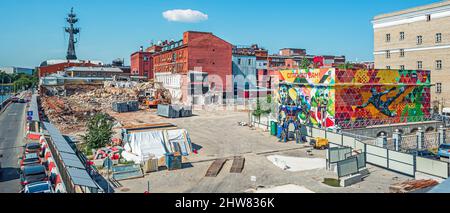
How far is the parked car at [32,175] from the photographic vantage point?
53.9 feet

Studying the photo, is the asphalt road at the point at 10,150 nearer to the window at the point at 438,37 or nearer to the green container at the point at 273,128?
the green container at the point at 273,128

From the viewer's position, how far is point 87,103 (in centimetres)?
5828

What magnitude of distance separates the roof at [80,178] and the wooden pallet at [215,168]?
6.80 metres

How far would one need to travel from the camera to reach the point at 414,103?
33.9 m

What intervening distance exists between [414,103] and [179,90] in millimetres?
38792

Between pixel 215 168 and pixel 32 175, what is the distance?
374 inches

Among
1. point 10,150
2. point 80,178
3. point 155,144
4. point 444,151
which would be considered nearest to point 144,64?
point 10,150

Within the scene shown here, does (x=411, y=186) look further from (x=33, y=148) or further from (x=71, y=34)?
(x=71, y=34)

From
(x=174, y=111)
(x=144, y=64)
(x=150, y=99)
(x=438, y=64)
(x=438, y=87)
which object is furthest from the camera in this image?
(x=144, y=64)

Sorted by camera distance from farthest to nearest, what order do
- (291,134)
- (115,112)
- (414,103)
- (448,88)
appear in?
1. (115,112)
2. (448,88)
3. (414,103)
4. (291,134)

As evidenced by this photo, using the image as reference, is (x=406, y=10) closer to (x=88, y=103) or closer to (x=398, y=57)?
(x=398, y=57)

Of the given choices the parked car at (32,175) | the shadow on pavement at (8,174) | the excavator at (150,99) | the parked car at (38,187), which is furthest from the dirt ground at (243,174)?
the excavator at (150,99)

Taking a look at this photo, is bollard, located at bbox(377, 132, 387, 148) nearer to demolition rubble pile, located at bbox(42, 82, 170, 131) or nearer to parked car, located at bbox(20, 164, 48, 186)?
parked car, located at bbox(20, 164, 48, 186)
